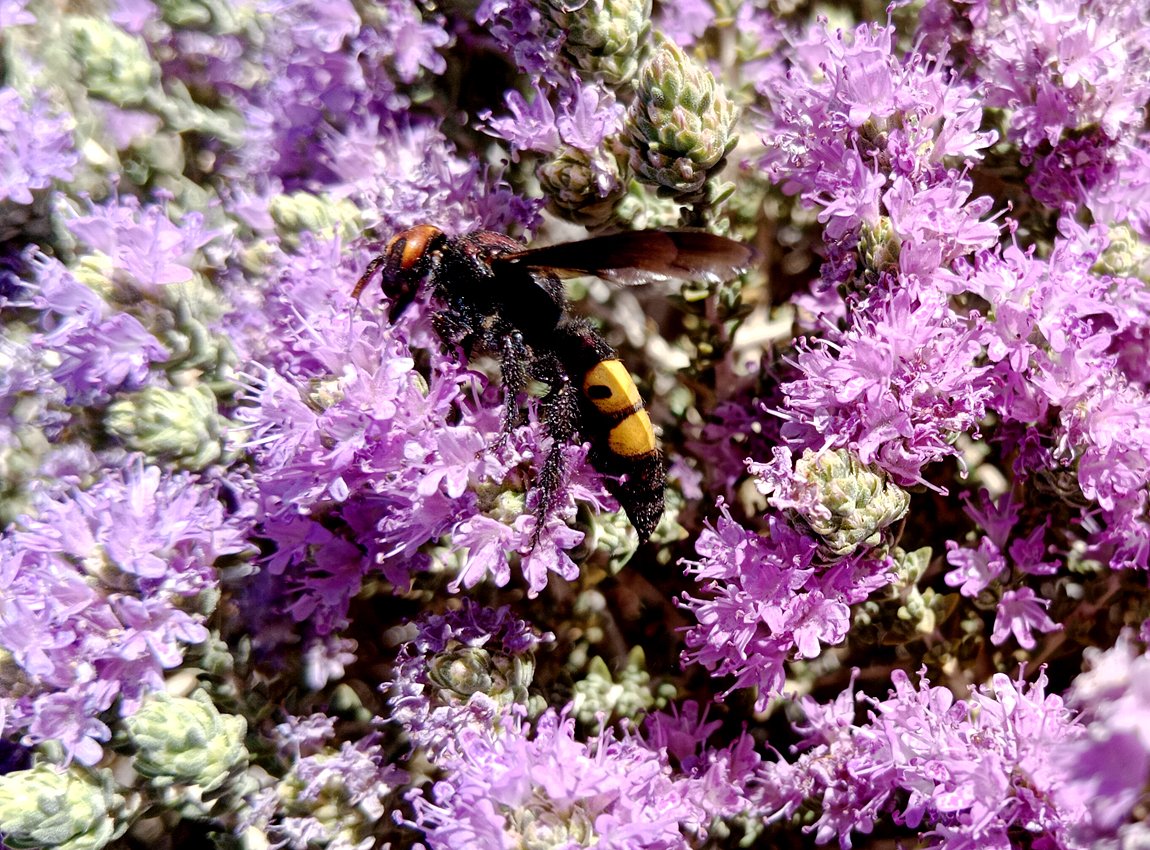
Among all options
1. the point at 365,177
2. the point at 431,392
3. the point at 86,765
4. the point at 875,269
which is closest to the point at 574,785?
the point at 431,392

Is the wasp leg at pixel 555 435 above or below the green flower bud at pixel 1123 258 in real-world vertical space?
below

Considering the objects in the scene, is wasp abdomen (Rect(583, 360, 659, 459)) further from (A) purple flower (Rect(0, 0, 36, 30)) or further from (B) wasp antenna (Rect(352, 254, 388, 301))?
(A) purple flower (Rect(0, 0, 36, 30))

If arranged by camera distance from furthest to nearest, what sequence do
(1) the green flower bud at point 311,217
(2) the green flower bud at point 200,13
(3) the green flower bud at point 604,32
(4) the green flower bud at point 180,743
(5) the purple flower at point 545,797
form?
(2) the green flower bud at point 200,13
(1) the green flower bud at point 311,217
(3) the green flower bud at point 604,32
(4) the green flower bud at point 180,743
(5) the purple flower at point 545,797

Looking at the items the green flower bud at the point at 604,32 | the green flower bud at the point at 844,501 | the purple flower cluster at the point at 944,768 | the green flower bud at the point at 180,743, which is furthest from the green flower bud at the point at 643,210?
the green flower bud at the point at 180,743

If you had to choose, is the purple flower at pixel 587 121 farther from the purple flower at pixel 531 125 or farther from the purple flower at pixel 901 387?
the purple flower at pixel 901 387

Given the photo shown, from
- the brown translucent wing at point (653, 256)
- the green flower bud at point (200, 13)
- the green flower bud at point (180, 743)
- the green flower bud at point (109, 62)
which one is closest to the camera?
the brown translucent wing at point (653, 256)

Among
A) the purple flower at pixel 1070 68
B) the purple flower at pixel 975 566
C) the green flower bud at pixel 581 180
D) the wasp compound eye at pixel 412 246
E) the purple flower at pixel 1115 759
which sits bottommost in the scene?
the purple flower at pixel 975 566

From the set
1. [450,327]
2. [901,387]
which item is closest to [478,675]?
[450,327]
